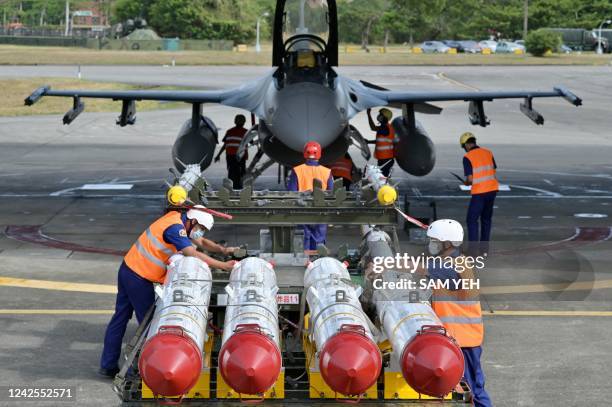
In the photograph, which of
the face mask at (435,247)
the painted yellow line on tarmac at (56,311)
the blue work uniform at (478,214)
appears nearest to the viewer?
the face mask at (435,247)

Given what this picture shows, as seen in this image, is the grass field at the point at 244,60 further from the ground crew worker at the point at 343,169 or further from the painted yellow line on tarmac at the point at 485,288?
the painted yellow line on tarmac at the point at 485,288

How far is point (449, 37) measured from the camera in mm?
142375

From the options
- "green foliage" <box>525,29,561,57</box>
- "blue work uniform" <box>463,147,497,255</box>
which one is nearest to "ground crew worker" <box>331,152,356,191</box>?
"blue work uniform" <box>463,147,497,255</box>

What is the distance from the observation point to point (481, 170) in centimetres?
1772

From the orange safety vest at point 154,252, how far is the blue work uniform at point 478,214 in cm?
833

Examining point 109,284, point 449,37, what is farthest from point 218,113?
point 449,37

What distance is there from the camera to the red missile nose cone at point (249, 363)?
712cm

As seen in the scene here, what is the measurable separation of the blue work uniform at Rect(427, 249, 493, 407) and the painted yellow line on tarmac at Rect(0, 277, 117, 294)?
7.09 meters

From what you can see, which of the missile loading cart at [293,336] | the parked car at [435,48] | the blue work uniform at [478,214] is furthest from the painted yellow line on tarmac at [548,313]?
the parked car at [435,48]

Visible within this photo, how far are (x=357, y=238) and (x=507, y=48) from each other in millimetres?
94875

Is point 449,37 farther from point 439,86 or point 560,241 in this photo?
point 560,241

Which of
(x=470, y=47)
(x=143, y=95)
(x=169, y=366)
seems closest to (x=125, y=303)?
(x=169, y=366)

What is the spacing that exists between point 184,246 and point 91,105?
140 ft

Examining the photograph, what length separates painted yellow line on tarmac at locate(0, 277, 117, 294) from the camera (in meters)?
15.0
